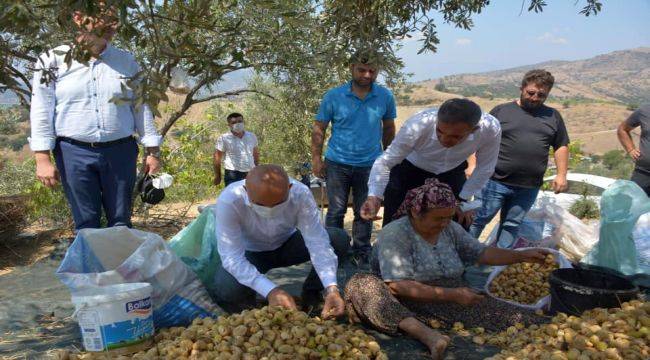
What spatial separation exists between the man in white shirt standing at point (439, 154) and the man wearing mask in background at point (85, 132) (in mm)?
1555

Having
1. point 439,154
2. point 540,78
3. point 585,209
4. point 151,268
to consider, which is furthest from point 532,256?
point 585,209

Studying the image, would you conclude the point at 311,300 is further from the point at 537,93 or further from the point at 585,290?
the point at 537,93

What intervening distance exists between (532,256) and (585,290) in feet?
1.38

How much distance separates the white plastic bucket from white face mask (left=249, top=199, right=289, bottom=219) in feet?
2.19

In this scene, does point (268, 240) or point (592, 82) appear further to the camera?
point (592, 82)

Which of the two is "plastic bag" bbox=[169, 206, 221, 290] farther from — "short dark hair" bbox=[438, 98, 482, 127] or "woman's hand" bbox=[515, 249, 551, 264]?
"woman's hand" bbox=[515, 249, 551, 264]

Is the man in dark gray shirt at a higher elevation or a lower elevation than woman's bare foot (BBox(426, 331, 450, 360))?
higher

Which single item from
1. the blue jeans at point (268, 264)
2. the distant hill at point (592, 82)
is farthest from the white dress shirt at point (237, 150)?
the distant hill at point (592, 82)

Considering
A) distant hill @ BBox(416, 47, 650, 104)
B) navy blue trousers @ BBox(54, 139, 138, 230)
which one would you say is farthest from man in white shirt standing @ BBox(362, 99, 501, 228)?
distant hill @ BBox(416, 47, 650, 104)

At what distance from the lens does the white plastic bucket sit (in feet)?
7.68

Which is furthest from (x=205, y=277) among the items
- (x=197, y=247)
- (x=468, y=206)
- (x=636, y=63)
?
(x=636, y=63)

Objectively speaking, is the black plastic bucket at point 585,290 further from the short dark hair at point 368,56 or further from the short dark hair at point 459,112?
the short dark hair at point 368,56

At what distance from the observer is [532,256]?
316 centimetres

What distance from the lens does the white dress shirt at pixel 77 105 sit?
301 centimetres
